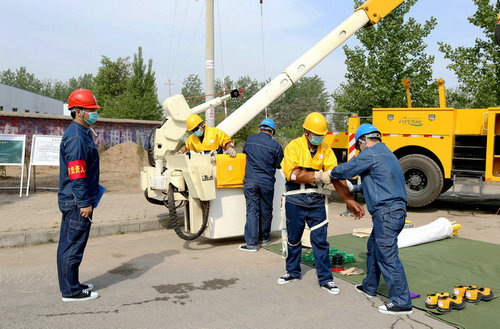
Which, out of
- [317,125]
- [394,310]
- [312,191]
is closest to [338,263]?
[312,191]

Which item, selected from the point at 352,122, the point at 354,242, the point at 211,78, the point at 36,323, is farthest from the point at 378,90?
the point at 36,323

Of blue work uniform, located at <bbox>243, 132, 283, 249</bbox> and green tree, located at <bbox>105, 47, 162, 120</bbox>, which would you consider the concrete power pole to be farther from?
green tree, located at <bbox>105, 47, 162, 120</bbox>

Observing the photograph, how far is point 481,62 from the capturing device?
14.6 metres

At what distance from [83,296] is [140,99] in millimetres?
26124

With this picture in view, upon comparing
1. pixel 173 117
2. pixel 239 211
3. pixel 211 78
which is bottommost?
pixel 239 211

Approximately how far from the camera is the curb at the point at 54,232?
662 cm

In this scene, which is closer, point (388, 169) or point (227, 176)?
point (388, 169)

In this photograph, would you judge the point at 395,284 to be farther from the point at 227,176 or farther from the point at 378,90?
the point at 378,90

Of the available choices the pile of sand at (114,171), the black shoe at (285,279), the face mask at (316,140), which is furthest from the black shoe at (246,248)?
the pile of sand at (114,171)

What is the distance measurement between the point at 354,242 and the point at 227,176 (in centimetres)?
230

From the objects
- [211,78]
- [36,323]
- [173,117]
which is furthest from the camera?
[211,78]

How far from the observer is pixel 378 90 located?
15.8 meters

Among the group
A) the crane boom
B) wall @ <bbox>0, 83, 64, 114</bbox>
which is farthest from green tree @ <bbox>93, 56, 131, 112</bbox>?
the crane boom

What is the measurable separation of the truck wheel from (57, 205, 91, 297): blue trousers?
7.65 metres
